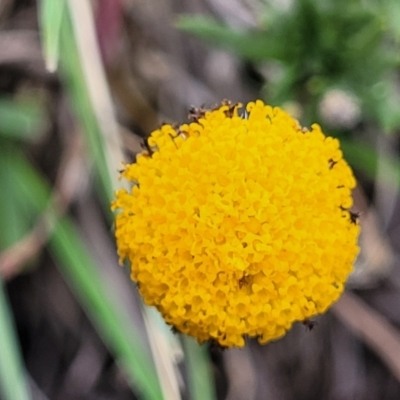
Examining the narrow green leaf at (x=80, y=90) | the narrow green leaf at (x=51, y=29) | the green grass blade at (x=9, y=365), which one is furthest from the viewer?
the narrow green leaf at (x=80, y=90)

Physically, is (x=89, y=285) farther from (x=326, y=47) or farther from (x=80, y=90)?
(x=326, y=47)

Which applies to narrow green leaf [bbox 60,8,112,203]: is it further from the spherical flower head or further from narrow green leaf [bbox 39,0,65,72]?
the spherical flower head

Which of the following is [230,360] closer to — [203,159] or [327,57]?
[327,57]

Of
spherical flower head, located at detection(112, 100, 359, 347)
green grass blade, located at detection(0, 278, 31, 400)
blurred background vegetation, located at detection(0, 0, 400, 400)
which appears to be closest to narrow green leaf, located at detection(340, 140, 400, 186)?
blurred background vegetation, located at detection(0, 0, 400, 400)

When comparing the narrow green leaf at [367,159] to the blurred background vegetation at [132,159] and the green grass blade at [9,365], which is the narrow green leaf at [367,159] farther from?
the green grass blade at [9,365]

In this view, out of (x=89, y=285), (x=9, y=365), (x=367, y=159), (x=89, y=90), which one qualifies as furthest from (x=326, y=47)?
(x=9, y=365)

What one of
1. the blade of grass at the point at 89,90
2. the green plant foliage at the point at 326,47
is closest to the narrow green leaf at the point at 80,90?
the blade of grass at the point at 89,90

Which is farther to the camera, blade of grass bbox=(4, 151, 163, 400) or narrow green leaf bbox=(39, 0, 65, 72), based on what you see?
blade of grass bbox=(4, 151, 163, 400)
